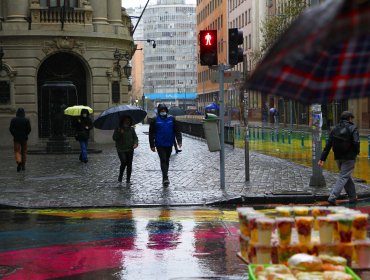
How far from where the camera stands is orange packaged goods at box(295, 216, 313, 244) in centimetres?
521

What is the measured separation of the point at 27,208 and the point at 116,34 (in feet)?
80.9

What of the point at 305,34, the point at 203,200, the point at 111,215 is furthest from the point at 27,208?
the point at 305,34

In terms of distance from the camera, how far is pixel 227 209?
13656 millimetres

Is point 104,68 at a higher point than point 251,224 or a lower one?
higher

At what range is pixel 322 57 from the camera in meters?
4.39

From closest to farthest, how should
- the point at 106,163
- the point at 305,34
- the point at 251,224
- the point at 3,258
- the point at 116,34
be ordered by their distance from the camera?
the point at 305,34 → the point at 251,224 → the point at 3,258 → the point at 106,163 → the point at 116,34

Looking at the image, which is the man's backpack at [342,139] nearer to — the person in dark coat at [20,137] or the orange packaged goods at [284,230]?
the orange packaged goods at [284,230]

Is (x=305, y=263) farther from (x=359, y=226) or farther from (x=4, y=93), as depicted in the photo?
(x=4, y=93)

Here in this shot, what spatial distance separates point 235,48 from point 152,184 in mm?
3827

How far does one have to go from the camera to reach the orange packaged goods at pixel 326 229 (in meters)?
5.23

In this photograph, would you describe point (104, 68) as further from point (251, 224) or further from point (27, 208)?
point (251, 224)

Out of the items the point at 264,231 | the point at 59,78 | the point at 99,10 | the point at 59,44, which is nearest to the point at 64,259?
the point at 264,231

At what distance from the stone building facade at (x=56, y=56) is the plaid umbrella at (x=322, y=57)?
29749 millimetres

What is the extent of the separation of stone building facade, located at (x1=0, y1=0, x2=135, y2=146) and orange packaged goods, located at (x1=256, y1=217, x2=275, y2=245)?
29.3 m
